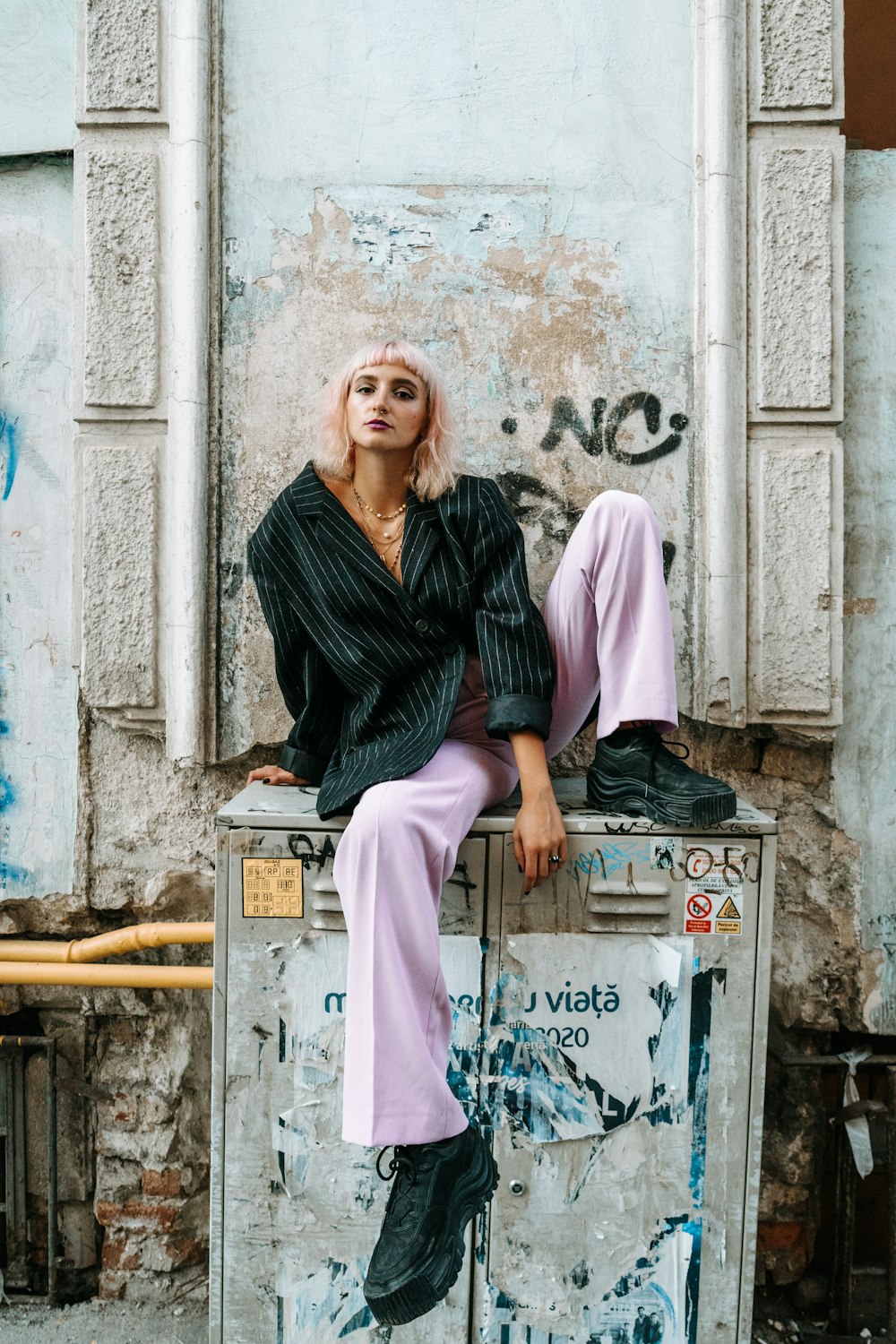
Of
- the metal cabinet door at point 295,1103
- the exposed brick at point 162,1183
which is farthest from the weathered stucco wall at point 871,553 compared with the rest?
the exposed brick at point 162,1183

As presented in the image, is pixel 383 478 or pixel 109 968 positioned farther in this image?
pixel 109 968

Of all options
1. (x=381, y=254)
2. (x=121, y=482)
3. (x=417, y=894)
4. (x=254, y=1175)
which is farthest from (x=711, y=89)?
(x=254, y=1175)

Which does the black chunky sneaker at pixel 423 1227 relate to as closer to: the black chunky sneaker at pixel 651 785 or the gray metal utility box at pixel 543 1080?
the gray metal utility box at pixel 543 1080

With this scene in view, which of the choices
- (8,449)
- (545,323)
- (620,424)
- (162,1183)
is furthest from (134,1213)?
(545,323)

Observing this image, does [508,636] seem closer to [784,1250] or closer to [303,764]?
[303,764]

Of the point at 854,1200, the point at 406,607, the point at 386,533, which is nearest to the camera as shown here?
the point at 406,607

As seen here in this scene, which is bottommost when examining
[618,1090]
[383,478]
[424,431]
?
[618,1090]

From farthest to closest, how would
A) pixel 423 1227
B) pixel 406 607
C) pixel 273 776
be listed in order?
pixel 273 776, pixel 406 607, pixel 423 1227

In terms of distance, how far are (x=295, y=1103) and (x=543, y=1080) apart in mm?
536

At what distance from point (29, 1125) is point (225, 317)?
2353mm

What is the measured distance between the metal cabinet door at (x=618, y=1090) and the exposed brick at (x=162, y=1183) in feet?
3.57

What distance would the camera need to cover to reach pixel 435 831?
1.91 meters

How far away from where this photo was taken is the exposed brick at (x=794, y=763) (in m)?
2.68

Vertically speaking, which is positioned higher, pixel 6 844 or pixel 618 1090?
pixel 6 844
